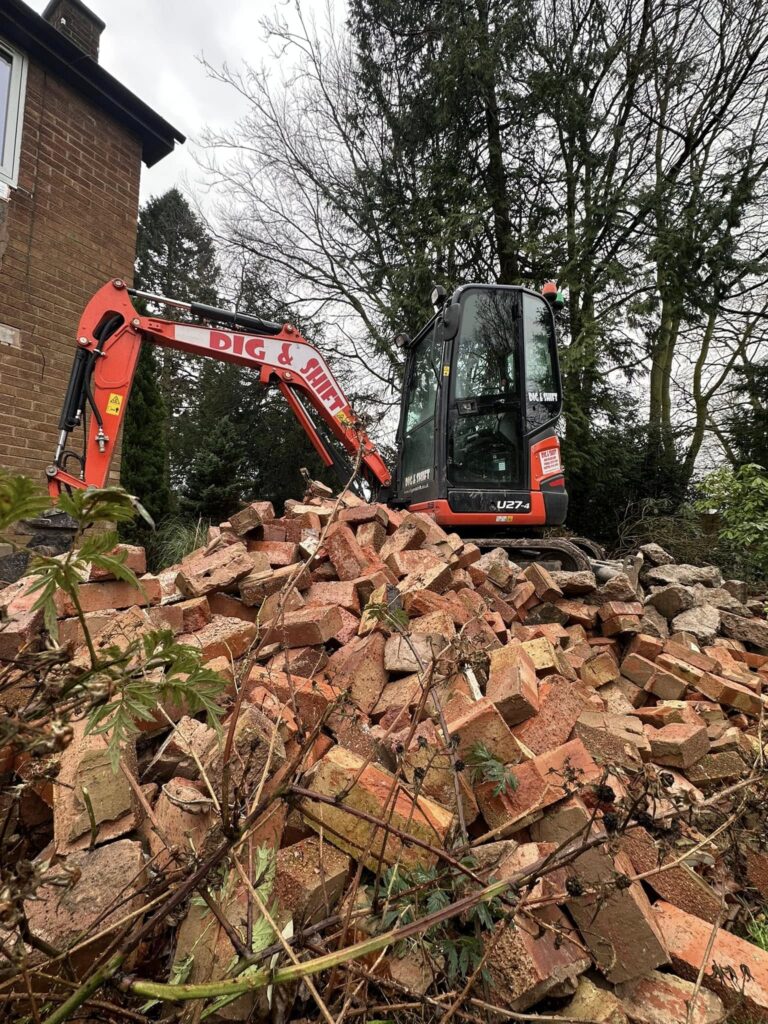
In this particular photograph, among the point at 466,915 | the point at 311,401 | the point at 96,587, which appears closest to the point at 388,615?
the point at 466,915

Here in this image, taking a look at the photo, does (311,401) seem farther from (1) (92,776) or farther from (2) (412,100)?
(2) (412,100)

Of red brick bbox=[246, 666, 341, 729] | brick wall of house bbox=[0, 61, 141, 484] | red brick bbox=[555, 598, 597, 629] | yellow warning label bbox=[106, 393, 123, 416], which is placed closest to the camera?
red brick bbox=[246, 666, 341, 729]

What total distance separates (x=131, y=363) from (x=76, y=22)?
5.65 meters

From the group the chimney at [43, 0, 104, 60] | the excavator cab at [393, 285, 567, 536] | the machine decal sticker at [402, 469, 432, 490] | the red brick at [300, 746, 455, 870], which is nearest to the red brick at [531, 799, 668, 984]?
the red brick at [300, 746, 455, 870]

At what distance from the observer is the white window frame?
6.17 m

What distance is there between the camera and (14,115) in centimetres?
627

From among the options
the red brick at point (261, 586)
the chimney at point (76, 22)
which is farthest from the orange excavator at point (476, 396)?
the chimney at point (76, 22)

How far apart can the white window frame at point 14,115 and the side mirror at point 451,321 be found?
4990 mm

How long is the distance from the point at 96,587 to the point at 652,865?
2500 millimetres

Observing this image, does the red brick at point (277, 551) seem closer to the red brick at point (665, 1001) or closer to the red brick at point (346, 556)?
the red brick at point (346, 556)

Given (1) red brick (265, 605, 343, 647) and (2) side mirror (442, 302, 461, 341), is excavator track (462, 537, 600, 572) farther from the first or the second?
(1) red brick (265, 605, 343, 647)

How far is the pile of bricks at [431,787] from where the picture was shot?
3.80ft

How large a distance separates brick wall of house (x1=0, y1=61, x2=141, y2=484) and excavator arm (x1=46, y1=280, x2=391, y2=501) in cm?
161

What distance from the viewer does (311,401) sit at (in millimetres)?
5852
